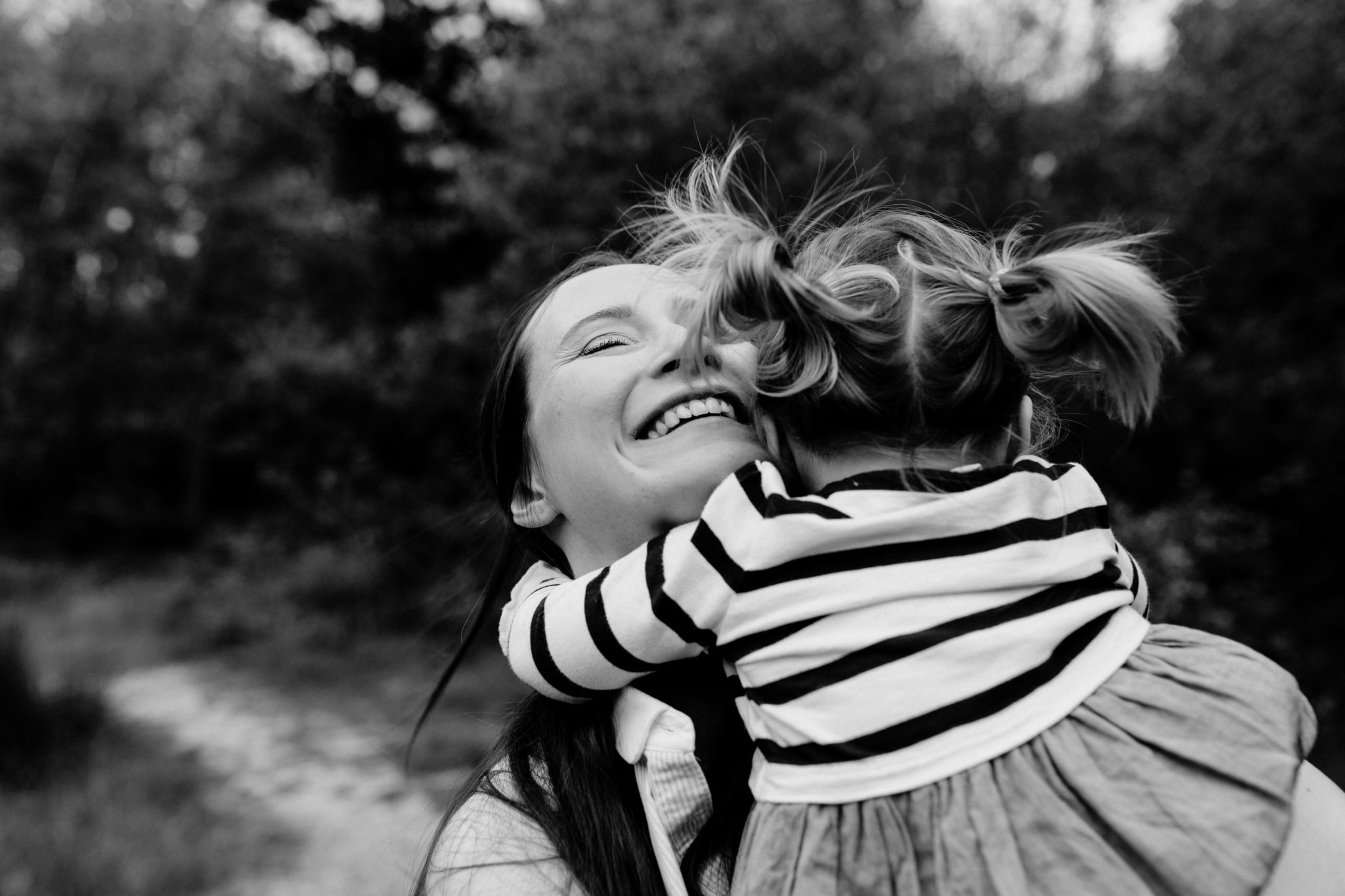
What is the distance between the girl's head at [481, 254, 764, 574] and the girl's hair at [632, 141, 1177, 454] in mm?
71

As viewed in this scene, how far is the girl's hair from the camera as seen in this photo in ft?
3.50

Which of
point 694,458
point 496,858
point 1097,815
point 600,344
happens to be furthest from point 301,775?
point 1097,815

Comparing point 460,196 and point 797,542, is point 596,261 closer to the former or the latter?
point 797,542

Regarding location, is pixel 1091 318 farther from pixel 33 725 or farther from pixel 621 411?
pixel 33 725

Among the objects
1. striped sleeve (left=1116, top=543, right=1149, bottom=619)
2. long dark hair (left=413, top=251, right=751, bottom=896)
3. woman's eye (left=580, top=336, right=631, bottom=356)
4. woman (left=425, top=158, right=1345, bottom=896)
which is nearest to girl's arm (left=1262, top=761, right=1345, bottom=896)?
woman (left=425, top=158, right=1345, bottom=896)

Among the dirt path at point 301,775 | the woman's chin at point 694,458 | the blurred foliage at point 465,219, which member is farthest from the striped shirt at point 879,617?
the dirt path at point 301,775

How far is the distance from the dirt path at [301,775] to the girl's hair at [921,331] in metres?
2.96

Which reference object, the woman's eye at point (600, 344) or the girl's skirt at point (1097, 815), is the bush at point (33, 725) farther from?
the girl's skirt at point (1097, 815)

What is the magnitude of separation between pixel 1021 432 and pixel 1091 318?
252mm

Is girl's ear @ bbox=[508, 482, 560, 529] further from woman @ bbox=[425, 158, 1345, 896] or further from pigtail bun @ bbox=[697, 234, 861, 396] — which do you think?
pigtail bun @ bbox=[697, 234, 861, 396]

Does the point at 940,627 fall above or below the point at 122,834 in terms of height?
below

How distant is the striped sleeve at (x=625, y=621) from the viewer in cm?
106

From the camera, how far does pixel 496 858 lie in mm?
1187

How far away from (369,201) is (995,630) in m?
9.27
